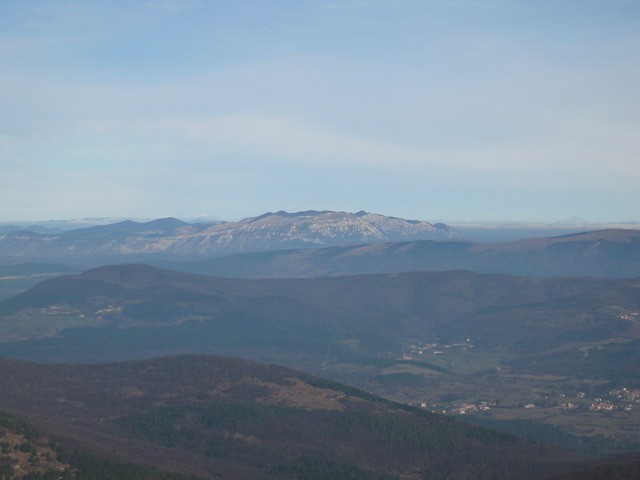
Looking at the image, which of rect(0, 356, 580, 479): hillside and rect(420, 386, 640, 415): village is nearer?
rect(0, 356, 580, 479): hillside

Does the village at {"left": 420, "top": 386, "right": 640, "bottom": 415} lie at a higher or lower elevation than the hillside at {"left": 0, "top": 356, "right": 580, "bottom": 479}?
lower

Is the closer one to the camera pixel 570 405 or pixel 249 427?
pixel 249 427

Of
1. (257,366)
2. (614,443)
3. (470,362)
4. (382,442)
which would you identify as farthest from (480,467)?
(470,362)

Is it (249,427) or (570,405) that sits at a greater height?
(249,427)

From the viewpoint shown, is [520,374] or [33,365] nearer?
[33,365]

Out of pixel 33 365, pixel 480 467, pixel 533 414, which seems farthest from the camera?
pixel 533 414

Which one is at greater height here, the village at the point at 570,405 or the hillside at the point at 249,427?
the hillside at the point at 249,427

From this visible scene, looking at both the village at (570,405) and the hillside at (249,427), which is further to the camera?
the village at (570,405)

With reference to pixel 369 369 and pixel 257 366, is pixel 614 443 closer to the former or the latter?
pixel 257 366
